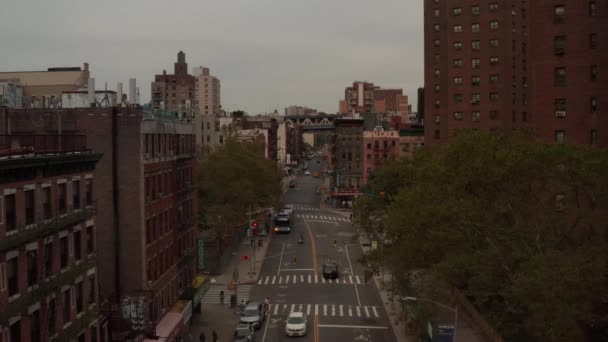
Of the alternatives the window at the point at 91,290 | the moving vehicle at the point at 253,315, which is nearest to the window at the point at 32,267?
the window at the point at 91,290

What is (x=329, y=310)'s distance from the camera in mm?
58156

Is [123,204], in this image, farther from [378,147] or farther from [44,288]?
[378,147]

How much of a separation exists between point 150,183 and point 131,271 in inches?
228

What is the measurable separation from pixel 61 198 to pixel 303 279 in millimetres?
42361

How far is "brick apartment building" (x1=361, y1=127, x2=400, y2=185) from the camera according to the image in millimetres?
136000

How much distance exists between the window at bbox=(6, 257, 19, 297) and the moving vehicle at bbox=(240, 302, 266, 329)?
25697mm

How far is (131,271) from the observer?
43344 mm

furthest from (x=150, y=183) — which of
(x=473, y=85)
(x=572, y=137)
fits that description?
(x=473, y=85)

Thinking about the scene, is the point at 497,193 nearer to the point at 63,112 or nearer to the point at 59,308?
the point at 59,308

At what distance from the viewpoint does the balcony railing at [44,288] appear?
26016mm

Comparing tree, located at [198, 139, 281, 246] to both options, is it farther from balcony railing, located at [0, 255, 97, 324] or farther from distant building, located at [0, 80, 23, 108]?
balcony railing, located at [0, 255, 97, 324]

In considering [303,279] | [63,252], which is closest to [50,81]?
[303,279]

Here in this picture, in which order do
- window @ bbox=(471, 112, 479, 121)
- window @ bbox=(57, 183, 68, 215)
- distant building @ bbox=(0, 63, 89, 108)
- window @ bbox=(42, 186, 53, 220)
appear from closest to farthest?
1. window @ bbox=(42, 186, 53, 220)
2. window @ bbox=(57, 183, 68, 215)
3. distant building @ bbox=(0, 63, 89, 108)
4. window @ bbox=(471, 112, 479, 121)

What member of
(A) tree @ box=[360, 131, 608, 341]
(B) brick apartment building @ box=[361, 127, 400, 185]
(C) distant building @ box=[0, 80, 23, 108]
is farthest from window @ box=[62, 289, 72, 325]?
(B) brick apartment building @ box=[361, 127, 400, 185]
